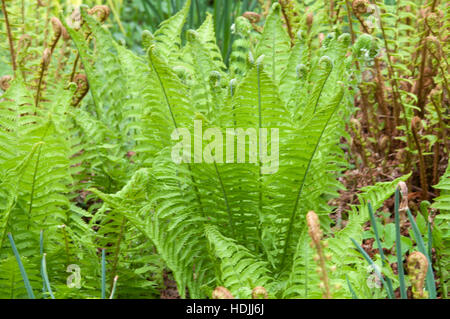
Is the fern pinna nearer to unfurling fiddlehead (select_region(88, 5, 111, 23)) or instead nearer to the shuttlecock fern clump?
the shuttlecock fern clump

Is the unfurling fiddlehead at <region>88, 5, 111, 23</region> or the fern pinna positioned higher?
the unfurling fiddlehead at <region>88, 5, 111, 23</region>

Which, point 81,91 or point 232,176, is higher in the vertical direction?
point 81,91

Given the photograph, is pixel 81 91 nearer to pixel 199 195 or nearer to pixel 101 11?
pixel 101 11

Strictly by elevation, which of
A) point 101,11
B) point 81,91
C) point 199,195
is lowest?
point 199,195

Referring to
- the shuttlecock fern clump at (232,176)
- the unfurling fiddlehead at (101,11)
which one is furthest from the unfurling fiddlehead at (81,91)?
the shuttlecock fern clump at (232,176)

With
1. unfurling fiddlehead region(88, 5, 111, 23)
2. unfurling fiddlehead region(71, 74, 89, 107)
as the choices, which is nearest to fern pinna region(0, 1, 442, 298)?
unfurling fiddlehead region(71, 74, 89, 107)

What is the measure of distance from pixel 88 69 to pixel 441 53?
3.64 feet

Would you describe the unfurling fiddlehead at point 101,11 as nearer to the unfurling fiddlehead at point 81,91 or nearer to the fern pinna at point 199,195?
the unfurling fiddlehead at point 81,91

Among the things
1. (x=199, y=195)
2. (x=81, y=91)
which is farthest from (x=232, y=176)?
(x=81, y=91)
